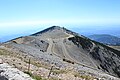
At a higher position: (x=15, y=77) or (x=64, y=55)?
(x=15, y=77)

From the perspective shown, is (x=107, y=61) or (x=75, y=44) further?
(x=75, y=44)

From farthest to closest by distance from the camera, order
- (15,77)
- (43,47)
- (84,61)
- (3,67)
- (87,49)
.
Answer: (87,49) < (43,47) < (84,61) < (3,67) < (15,77)

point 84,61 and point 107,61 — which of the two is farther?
point 107,61

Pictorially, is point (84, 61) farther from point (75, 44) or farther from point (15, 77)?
point (15, 77)

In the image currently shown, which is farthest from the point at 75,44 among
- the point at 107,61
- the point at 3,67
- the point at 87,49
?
the point at 3,67

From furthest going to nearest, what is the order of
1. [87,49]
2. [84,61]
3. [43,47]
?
1. [87,49]
2. [43,47]
3. [84,61]

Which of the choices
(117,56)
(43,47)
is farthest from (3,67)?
(117,56)

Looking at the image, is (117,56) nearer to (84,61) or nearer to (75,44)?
(75,44)

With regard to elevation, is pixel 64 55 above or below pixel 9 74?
below

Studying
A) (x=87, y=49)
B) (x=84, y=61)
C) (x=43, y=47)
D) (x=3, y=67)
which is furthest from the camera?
(x=87, y=49)
